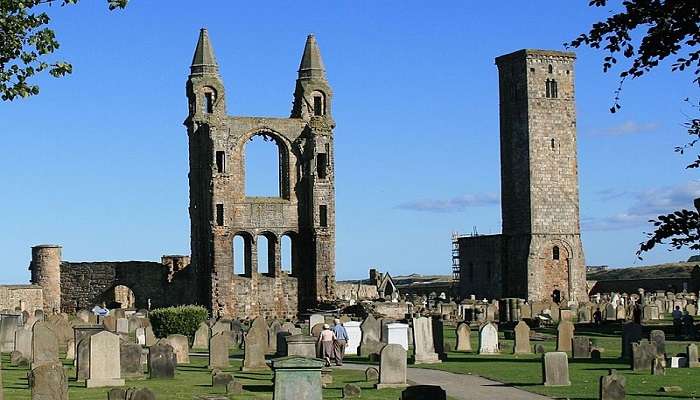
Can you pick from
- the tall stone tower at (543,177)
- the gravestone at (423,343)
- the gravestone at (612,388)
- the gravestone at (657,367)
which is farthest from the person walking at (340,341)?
the tall stone tower at (543,177)

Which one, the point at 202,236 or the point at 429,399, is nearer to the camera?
the point at 429,399

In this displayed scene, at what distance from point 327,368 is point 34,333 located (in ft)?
19.4

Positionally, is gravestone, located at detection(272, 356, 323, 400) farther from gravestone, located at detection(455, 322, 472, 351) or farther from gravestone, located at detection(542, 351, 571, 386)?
gravestone, located at detection(455, 322, 472, 351)

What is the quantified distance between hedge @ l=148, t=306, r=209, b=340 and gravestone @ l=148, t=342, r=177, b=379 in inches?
617

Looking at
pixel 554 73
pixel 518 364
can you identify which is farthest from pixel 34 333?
pixel 554 73

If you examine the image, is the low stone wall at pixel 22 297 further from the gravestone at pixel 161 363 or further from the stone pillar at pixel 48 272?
the gravestone at pixel 161 363

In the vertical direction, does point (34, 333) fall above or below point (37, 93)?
below

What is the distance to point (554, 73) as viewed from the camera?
7438cm

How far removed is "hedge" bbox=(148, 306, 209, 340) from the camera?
42562 mm

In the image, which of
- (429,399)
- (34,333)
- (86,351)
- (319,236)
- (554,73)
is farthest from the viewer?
(554,73)

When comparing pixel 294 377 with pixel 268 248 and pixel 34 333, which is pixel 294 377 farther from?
pixel 268 248

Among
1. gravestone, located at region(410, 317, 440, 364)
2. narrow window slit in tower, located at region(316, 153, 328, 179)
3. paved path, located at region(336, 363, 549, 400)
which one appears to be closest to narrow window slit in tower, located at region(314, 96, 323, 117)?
narrow window slit in tower, located at region(316, 153, 328, 179)

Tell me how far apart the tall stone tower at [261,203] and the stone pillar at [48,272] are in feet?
21.1

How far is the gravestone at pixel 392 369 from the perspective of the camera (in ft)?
79.4
